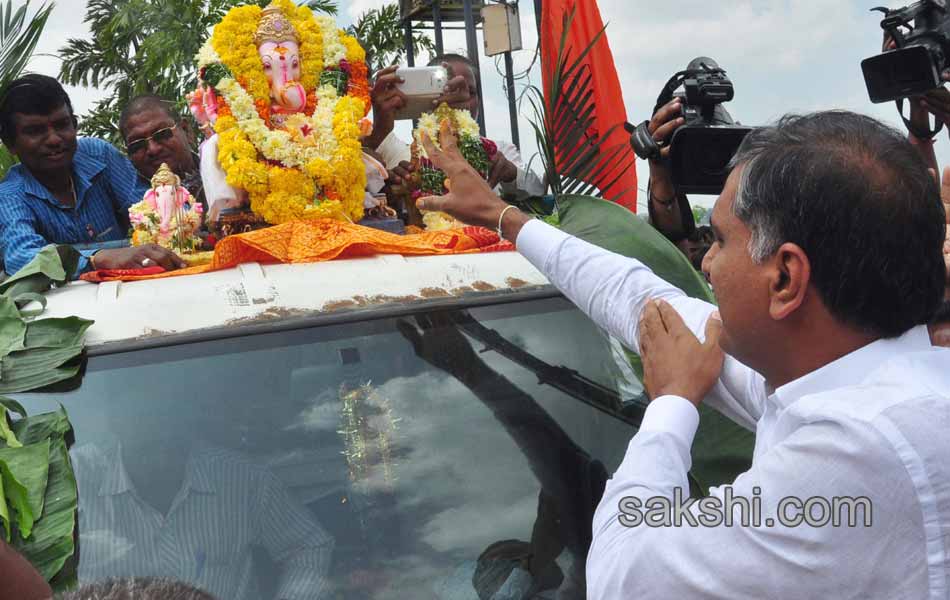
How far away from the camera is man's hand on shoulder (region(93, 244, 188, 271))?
2.71m

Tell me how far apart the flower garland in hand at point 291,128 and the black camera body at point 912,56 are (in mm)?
2068

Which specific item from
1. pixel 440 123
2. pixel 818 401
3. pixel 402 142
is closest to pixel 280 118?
pixel 440 123

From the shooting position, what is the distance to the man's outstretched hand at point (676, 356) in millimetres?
1553

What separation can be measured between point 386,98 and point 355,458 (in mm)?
2747

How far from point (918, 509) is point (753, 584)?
0.69ft

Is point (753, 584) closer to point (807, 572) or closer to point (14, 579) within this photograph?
point (807, 572)

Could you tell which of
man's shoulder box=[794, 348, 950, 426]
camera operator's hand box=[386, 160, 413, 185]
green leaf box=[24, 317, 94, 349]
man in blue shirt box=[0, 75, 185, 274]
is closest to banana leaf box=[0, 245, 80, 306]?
green leaf box=[24, 317, 94, 349]

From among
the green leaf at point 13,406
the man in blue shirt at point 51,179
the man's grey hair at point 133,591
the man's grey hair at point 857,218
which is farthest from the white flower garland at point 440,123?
the man's grey hair at point 133,591

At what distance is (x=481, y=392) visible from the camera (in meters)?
2.08

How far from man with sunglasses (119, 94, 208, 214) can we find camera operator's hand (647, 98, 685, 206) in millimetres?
2280

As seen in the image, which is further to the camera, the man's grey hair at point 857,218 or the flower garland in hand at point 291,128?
the flower garland in hand at point 291,128

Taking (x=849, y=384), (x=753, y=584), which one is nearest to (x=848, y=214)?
(x=849, y=384)

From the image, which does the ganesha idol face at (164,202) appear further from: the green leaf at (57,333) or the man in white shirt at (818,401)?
the man in white shirt at (818,401)

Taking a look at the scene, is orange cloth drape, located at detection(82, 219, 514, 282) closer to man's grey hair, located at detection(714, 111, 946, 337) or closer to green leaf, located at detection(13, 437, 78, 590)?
green leaf, located at detection(13, 437, 78, 590)
